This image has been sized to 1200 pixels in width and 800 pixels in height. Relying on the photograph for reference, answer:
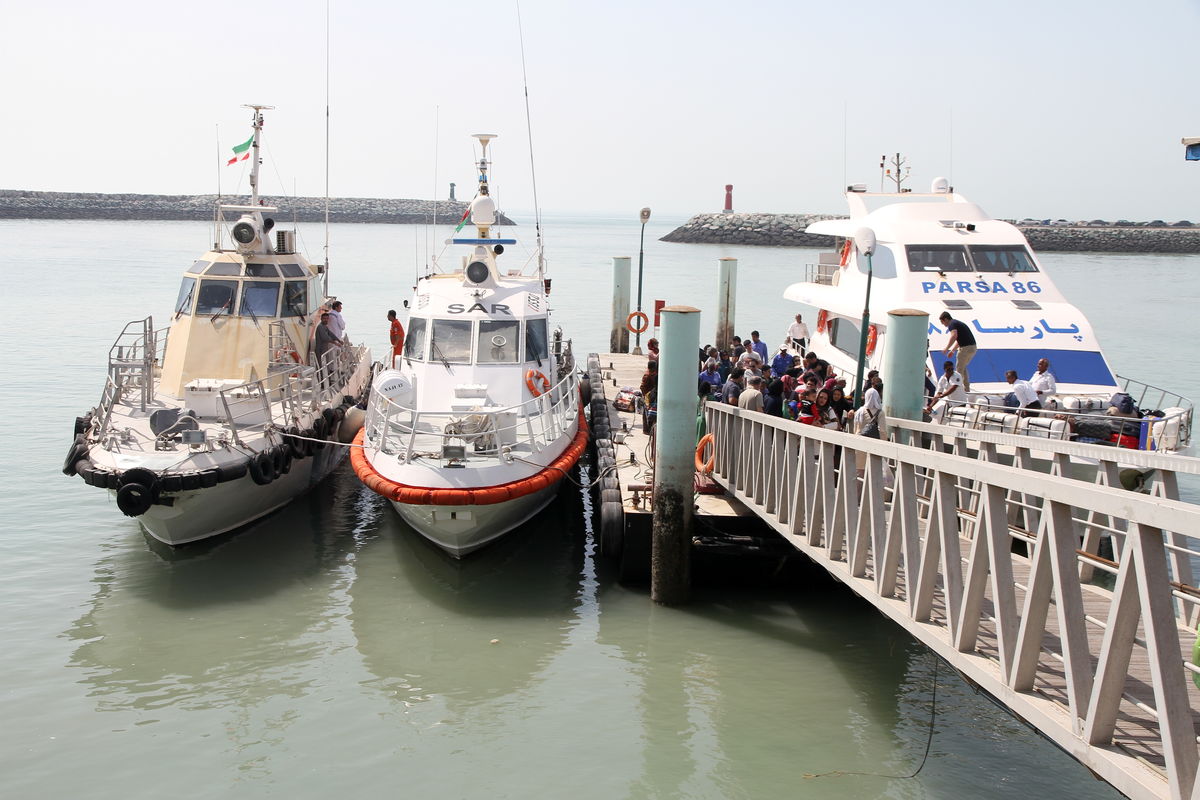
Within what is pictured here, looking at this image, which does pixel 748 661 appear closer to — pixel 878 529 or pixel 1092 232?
pixel 878 529

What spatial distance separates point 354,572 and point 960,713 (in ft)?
24.4

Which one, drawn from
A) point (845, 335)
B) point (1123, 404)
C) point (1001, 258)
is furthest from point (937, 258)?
point (1123, 404)

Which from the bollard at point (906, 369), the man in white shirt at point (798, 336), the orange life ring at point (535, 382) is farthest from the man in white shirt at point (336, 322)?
the bollard at point (906, 369)

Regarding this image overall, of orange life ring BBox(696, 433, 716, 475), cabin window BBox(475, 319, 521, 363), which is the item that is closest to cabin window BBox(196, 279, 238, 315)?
cabin window BBox(475, 319, 521, 363)

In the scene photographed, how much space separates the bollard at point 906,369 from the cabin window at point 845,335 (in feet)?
21.1

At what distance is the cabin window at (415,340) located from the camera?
14711mm

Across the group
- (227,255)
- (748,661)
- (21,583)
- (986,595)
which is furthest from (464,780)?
(227,255)

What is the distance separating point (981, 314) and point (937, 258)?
1650mm

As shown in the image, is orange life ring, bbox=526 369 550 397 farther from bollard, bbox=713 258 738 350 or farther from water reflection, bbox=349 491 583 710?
bollard, bbox=713 258 738 350

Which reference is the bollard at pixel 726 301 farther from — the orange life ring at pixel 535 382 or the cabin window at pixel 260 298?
the cabin window at pixel 260 298

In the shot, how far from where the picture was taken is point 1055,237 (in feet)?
302

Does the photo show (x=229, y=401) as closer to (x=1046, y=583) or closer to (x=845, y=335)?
(x=845, y=335)

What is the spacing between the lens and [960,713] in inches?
370

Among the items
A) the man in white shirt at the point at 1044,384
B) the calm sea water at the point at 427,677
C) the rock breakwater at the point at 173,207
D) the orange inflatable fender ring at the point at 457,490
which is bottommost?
the calm sea water at the point at 427,677
